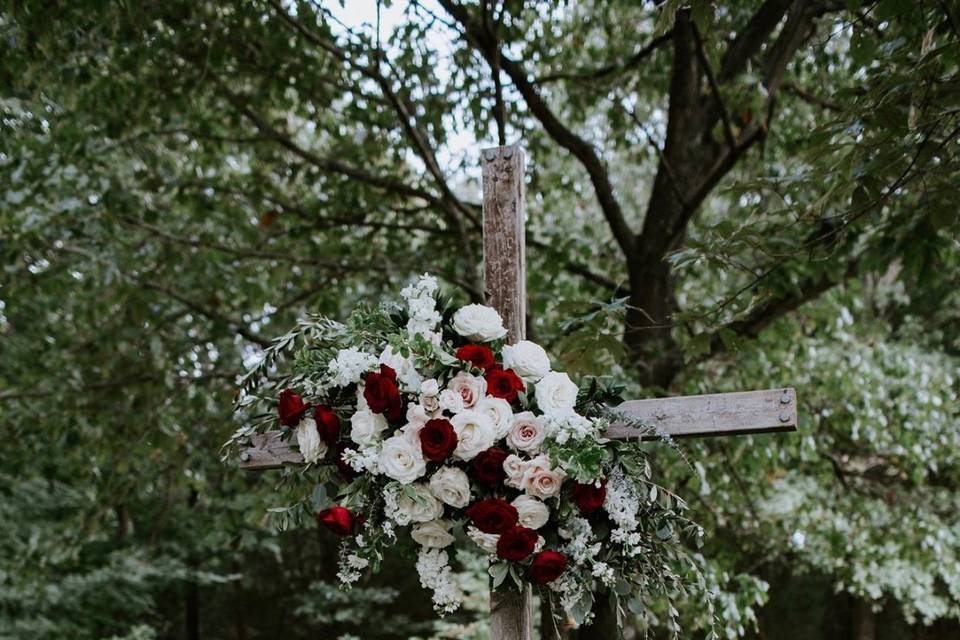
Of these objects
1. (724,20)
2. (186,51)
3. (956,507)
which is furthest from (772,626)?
(186,51)

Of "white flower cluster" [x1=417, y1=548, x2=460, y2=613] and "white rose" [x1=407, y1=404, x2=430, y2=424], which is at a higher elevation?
"white rose" [x1=407, y1=404, x2=430, y2=424]

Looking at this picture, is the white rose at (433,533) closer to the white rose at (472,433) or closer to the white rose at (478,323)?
the white rose at (472,433)

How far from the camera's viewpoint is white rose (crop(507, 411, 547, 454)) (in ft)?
6.59

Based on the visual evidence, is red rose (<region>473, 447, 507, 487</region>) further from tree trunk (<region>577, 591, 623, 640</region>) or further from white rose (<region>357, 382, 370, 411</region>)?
tree trunk (<region>577, 591, 623, 640</region>)

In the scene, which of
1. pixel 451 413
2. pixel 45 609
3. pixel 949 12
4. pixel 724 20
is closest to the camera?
pixel 451 413

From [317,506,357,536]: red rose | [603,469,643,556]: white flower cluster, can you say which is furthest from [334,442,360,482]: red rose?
[603,469,643,556]: white flower cluster

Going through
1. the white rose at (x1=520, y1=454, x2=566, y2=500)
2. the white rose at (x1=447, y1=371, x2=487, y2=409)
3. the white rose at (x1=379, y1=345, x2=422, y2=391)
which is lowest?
the white rose at (x1=520, y1=454, x2=566, y2=500)

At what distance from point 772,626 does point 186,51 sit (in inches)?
396

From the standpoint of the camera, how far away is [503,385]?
2.08 m

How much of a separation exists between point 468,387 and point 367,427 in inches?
9.4

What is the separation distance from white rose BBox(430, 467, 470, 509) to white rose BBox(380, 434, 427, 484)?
39 millimetres

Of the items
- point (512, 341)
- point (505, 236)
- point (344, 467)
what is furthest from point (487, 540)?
point (505, 236)

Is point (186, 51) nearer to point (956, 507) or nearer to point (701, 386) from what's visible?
point (701, 386)

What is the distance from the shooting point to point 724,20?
518 cm
